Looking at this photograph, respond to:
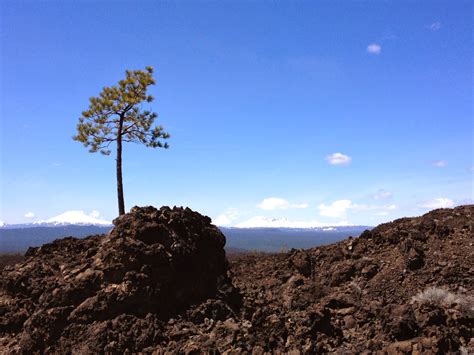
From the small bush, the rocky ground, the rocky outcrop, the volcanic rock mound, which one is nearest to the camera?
the rocky outcrop

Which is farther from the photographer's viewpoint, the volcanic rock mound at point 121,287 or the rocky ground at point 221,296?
the volcanic rock mound at point 121,287

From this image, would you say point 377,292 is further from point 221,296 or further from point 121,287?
point 121,287

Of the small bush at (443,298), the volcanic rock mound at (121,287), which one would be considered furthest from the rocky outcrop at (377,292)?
the volcanic rock mound at (121,287)

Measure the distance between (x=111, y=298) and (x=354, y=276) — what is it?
21.8 ft

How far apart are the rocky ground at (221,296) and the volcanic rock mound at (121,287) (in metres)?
0.03

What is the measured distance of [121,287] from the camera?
9.63 m


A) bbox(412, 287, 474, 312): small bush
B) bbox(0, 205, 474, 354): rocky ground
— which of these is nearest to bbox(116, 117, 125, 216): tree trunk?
bbox(0, 205, 474, 354): rocky ground

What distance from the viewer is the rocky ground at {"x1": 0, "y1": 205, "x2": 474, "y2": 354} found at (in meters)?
8.28

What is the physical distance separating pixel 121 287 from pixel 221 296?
2.60m

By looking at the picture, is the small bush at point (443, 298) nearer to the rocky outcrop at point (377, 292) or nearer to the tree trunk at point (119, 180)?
the rocky outcrop at point (377, 292)

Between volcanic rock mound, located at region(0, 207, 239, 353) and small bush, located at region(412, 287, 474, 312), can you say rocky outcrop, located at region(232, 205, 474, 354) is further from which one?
volcanic rock mound, located at region(0, 207, 239, 353)

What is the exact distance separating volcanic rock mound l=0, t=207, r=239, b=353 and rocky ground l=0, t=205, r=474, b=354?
0.03m

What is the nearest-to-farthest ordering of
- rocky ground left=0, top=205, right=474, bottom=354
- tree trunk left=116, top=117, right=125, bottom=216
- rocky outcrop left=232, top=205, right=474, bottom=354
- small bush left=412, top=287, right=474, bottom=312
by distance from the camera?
rocky outcrop left=232, top=205, right=474, bottom=354
rocky ground left=0, top=205, right=474, bottom=354
small bush left=412, top=287, right=474, bottom=312
tree trunk left=116, top=117, right=125, bottom=216

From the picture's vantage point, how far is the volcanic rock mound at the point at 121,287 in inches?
359
